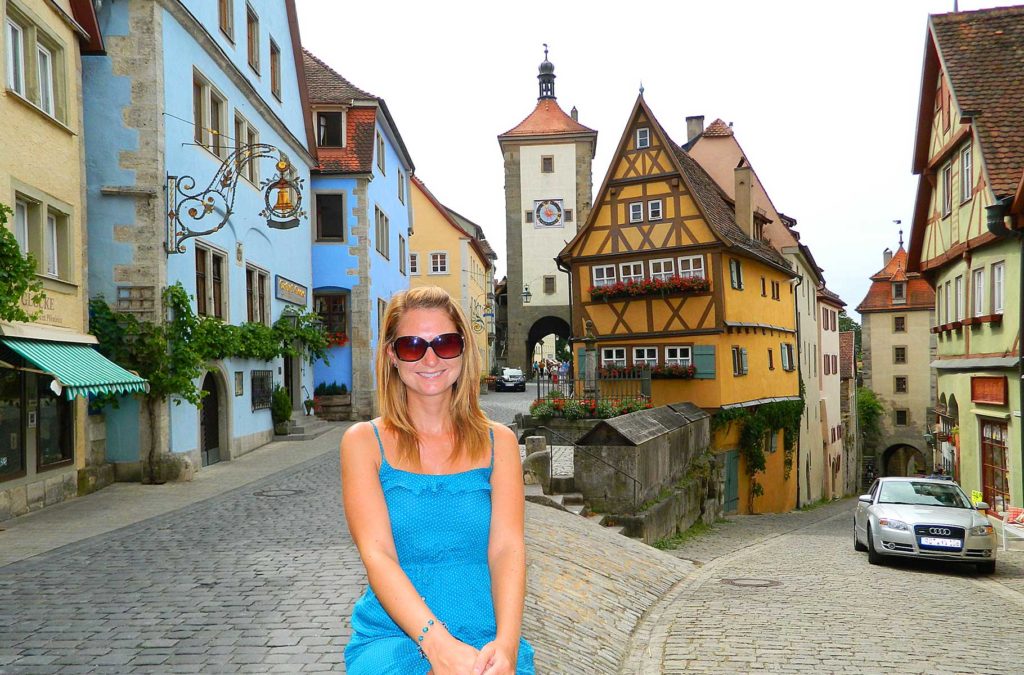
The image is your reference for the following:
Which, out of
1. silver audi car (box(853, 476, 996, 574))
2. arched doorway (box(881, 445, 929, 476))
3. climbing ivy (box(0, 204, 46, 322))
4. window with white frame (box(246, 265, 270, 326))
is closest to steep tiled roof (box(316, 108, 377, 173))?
window with white frame (box(246, 265, 270, 326))

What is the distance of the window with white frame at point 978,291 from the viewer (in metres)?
19.4

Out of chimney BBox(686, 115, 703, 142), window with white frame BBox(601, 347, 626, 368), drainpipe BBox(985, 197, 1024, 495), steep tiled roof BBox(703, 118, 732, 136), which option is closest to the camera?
drainpipe BBox(985, 197, 1024, 495)

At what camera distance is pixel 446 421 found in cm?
295

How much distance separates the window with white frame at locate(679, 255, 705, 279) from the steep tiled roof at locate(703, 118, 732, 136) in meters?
11.6

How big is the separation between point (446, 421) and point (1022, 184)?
16171 millimetres

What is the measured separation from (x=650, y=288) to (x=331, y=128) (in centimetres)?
1121

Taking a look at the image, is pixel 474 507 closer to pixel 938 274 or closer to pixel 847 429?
pixel 938 274

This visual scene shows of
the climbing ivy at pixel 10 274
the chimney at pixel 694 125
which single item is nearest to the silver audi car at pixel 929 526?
the climbing ivy at pixel 10 274

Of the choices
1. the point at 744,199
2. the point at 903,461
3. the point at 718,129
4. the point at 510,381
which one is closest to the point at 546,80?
the point at 510,381

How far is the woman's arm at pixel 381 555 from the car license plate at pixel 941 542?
12.6 metres

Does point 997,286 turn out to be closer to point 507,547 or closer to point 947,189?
point 947,189

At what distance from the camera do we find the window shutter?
24.9m

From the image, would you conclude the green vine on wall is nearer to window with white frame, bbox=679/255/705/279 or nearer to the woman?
window with white frame, bbox=679/255/705/279

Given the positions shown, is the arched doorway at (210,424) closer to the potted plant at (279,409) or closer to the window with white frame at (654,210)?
the potted plant at (279,409)
